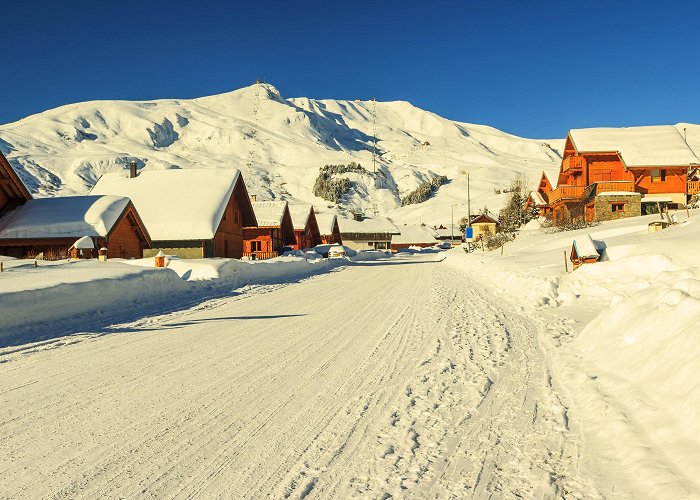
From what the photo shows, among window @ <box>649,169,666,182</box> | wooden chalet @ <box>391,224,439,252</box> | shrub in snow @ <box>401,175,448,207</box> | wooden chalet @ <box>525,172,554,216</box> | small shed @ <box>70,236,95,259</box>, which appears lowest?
wooden chalet @ <box>391,224,439,252</box>

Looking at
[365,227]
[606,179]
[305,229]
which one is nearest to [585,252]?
[606,179]

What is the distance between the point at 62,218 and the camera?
2469 centimetres

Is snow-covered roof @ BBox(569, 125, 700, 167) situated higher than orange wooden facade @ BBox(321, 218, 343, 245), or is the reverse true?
snow-covered roof @ BBox(569, 125, 700, 167)

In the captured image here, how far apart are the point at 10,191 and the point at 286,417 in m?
27.5

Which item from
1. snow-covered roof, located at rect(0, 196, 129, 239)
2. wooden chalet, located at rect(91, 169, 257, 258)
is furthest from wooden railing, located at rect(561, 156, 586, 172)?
snow-covered roof, located at rect(0, 196, 129, 239)

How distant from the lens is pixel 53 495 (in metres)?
3.03

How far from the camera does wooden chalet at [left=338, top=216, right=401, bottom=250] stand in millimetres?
100750

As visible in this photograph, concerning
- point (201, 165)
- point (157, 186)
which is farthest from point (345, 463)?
point (201, 165)

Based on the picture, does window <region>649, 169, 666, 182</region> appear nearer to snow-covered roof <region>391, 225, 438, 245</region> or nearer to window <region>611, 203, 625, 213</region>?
window <region>611, 203, 625, 213</region>

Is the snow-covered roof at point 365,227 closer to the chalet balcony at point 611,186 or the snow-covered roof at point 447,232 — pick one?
the snow-covered roof at point 447,232

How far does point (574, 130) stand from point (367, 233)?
59.2 meters

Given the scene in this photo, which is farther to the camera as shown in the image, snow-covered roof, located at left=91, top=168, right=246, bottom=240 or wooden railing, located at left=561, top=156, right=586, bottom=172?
wooden railing, located at left=561, top=156, right=586, bottom=172

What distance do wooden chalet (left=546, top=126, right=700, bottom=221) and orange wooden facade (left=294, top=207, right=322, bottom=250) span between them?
28758 mm

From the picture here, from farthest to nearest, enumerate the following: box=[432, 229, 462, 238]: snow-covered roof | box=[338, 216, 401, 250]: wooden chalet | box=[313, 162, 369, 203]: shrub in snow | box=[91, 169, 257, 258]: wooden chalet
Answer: box=[313, 162, 369, 203]: shrub in snow → box=[432, 229, 462, 238]: snow-covered roof → box=[338, 216, 401, 250]: wooden chalet → box=[91, 169, 257, 258]: wooden chalet
